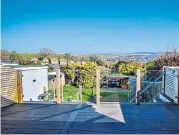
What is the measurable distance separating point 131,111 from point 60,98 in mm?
1612

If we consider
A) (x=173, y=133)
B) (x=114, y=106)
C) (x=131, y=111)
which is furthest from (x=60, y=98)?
(x=173, y=133)

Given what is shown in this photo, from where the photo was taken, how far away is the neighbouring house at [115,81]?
5.98 m

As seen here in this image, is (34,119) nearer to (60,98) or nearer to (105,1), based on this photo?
(60,98)

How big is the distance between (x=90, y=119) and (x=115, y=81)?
325cm

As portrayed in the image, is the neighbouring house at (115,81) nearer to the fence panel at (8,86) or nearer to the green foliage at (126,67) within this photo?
the green foliage at (126,67)

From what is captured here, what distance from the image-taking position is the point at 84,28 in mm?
14969

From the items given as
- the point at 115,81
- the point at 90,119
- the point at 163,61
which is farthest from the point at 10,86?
the point at 163,61

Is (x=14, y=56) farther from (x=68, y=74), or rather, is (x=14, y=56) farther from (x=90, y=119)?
(x=90, y=119)

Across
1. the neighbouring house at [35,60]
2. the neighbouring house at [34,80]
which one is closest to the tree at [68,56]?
the neighbouring house at [35,60]

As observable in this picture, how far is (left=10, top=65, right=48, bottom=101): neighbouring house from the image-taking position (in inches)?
237

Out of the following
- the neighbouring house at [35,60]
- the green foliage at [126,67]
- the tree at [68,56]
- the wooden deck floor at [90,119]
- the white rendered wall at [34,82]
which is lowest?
the wooden deck floor at [90,119]

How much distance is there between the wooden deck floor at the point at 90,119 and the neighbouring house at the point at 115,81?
1483mm

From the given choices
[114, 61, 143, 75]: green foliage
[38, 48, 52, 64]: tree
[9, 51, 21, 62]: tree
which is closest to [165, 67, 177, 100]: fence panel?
[114, 61, 143, 75]: green foliage

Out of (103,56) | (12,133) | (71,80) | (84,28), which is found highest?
(84,28)
